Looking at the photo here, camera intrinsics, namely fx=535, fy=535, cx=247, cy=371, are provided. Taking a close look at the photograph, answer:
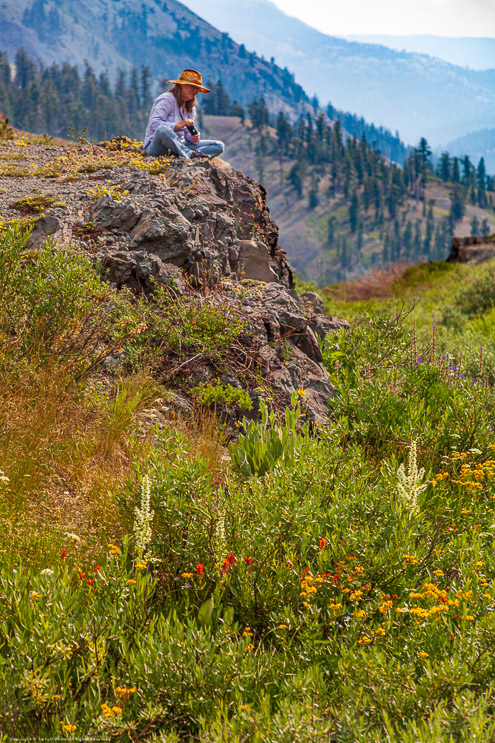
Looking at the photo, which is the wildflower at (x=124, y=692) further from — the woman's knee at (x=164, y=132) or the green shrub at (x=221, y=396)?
the woman's knee at (x=164, y=132)

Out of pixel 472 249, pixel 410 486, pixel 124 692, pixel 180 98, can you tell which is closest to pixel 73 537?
pixel 124 692

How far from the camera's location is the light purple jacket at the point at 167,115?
28.5 feet

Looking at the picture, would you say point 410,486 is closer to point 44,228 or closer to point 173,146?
point 44,228

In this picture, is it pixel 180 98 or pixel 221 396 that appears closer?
pixel 221 396

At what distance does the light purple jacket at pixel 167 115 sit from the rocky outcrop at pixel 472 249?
1787 cm

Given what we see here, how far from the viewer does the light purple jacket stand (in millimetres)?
8695

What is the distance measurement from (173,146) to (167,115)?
2.19ft

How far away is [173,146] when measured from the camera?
8609 mm

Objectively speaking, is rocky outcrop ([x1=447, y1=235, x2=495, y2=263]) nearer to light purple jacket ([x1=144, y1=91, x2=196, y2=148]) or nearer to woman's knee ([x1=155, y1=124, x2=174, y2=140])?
light purple jacket ([x1=144, y1=91, x2=196, y2=148])

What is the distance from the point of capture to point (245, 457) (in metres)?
3.98

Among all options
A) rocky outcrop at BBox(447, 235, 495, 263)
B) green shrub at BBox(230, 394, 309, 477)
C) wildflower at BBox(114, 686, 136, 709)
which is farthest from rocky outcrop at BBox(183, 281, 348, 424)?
rocky outcrop at BBox(447, 235, 495, 263)

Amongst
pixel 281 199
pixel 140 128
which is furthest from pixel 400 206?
pixel 140 128

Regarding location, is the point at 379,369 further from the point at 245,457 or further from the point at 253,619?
the point at 253,619

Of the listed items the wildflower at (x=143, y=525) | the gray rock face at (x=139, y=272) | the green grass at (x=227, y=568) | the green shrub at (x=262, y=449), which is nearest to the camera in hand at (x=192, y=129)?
the gray rock face at (x=139, y=272)
